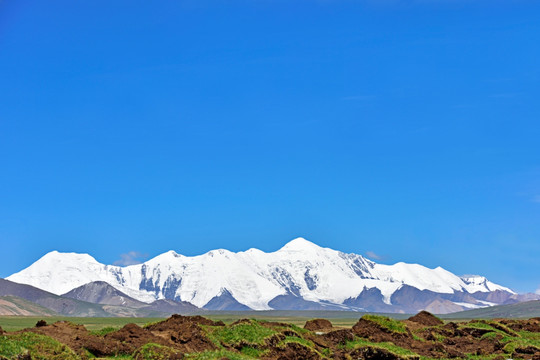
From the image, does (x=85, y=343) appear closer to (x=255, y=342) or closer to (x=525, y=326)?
(x=255, y=342)

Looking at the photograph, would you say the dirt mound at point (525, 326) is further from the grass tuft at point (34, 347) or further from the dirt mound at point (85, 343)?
the grass tuft at point (34, 347)

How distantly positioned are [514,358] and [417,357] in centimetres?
803

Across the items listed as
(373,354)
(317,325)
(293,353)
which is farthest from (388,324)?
(293,353)

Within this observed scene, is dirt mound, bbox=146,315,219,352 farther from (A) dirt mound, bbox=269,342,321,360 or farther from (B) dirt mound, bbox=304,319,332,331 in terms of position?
(B) dirt mound, bbox=304,319,332,331

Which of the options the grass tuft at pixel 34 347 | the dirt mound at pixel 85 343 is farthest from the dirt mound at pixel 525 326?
the grass tuft at pixel 34 347

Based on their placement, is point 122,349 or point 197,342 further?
point 197,342

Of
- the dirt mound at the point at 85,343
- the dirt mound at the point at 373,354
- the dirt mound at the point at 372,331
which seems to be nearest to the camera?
the dirt mound at the point at 85,343

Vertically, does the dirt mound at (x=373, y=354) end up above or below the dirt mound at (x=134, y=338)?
below

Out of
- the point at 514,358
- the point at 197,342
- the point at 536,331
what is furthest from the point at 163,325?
the point at 536,331

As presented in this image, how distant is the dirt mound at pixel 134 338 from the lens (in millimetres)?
39938

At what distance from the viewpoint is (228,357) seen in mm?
34844

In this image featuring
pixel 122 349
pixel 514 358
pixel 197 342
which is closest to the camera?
pixel 122 349

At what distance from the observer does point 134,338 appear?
41.1m

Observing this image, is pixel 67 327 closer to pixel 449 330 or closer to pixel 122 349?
pixel 122 349
